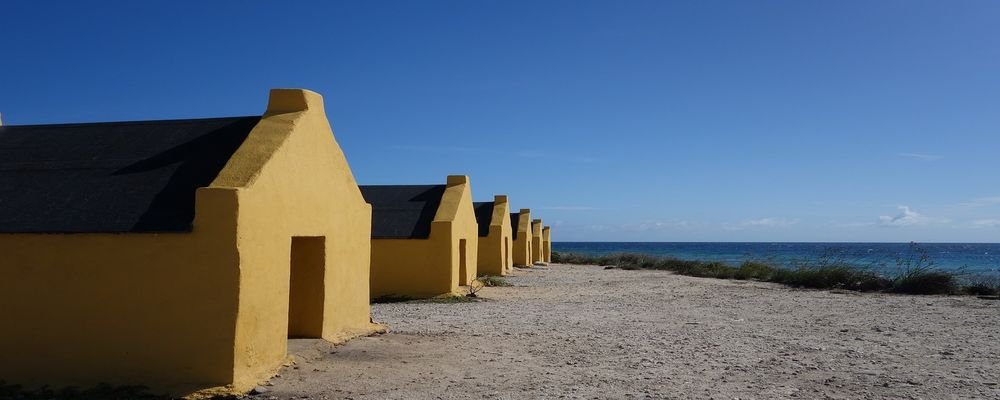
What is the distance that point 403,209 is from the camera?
64.8 ft

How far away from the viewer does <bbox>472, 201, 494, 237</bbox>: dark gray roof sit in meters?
31.0

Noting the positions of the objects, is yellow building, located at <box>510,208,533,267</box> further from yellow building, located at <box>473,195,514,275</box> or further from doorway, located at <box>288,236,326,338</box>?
doorway, located at <box>288,236,326,338</box>

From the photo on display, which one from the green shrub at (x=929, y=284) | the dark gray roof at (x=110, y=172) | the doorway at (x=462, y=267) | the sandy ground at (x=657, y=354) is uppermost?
the dark gray roof at (x=110, y=172)

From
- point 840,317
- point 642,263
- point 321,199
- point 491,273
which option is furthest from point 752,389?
point 642,263

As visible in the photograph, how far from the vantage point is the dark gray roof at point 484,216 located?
31.0 meters

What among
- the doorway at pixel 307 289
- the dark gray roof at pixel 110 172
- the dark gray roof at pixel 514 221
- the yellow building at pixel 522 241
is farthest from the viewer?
the dark gray roof at pixel 514 221

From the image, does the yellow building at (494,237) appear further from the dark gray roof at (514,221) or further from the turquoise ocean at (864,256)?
the turquoise ocean at (864,256)

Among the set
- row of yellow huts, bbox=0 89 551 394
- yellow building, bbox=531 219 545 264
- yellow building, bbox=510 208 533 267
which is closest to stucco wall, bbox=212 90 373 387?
row of yellow huts, bbox=0 89 551 394

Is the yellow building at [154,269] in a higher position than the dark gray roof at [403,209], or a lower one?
lower

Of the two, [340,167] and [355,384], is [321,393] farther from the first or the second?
[340,167]

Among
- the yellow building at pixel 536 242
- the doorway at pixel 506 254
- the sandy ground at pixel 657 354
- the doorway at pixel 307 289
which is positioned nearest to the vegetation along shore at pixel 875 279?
the sandy ground at pixel 657 354

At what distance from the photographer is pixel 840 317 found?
48.1 ft

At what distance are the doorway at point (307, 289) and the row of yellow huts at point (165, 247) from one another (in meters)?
0.02

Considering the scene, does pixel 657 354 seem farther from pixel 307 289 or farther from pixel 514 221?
pixel 514 221
